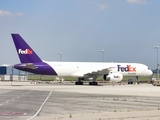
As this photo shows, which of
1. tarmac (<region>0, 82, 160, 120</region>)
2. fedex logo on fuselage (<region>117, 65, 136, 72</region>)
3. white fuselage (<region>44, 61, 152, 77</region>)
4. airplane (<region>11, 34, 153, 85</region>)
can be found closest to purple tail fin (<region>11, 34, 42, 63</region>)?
airplane (<region>11, 34, 153, 85</region>)

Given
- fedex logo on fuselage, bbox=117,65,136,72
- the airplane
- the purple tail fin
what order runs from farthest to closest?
fedex logo on fuselage, bbox=117,65,136,72, the airplane, the purple tail fin

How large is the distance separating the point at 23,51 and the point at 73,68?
10.0 meters

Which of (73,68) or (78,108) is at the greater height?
(73,68)

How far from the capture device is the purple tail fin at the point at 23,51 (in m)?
52.8

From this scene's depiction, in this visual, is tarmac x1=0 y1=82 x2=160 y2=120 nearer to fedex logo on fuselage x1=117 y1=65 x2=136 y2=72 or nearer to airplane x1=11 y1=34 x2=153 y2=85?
airplane x1=11 y1=34 x2=153 y2=85

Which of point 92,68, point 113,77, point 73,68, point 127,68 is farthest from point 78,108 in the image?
point 127,68

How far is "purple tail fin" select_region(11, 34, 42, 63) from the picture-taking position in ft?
173

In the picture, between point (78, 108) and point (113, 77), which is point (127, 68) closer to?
point (113, 77)

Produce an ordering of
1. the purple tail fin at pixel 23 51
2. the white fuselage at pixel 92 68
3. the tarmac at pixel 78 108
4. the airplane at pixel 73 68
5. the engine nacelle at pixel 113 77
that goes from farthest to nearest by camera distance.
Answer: the white fuselage at pixel 92 68, the engine nacelle at pixel 113 77, the airplane at pixel 73 68, the purple tail fin at pixel 23 51, the tarmac at pixel 78 108

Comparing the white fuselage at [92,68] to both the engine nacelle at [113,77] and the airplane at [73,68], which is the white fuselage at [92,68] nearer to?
the airplane at [73,68]

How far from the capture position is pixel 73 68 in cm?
5953

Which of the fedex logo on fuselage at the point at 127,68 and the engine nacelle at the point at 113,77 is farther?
the fedex logo on fuselage at the point at 127,68

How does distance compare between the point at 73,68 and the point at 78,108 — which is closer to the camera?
the point at 78,108

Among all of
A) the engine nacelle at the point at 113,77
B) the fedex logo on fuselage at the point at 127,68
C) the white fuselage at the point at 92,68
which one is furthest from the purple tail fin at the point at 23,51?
the fedex logo on fuselage at the point at 127,68
